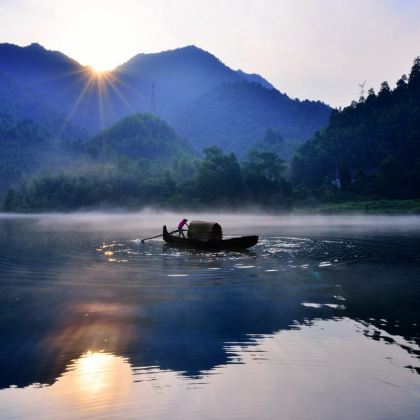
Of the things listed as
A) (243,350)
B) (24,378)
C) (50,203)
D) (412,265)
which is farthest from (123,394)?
(50,203)

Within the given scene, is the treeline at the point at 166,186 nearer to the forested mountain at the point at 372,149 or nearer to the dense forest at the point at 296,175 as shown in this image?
the dense forest at the point at 296,175

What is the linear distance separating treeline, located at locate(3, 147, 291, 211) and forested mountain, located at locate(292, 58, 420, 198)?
471 inches

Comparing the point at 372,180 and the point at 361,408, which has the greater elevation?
the point at 372,180

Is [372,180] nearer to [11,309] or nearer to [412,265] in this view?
[412,265]

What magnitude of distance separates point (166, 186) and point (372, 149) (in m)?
67.2

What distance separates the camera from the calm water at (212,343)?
351 inches

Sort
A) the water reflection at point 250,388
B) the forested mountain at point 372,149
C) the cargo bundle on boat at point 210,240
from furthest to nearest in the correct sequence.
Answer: the forested mountain at point 372,149, the cargo bundle on boat at point 210,240, the water reflection at point 250,388

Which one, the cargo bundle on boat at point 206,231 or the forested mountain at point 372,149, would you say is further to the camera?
the forested mountain at point 372,149

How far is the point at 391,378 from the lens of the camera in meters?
9.91

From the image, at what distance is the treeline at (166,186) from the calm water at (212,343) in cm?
10621

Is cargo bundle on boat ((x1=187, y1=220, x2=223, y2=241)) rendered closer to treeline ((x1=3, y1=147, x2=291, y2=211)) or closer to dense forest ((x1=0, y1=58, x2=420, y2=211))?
dense forest ((x1=0, y1=58, x2=420, y2=211))

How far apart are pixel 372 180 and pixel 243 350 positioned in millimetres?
117288

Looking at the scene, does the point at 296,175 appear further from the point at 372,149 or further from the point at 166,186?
the point at 166,186

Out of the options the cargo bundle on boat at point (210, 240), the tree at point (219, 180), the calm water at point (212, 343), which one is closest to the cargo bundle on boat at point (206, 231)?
the cargo bundle on boat at point (210, 240)
